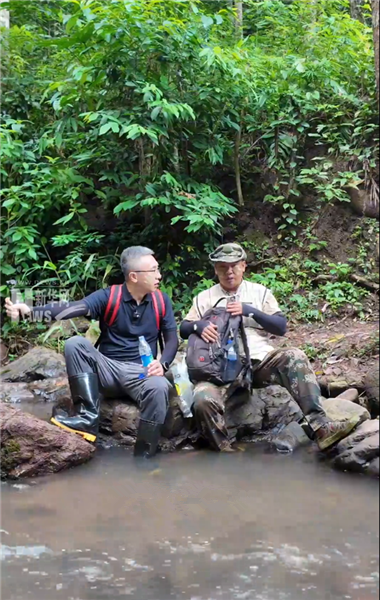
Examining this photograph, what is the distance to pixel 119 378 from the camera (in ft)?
8.47

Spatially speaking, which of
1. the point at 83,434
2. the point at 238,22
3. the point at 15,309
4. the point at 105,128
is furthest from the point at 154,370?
the point at 238,22

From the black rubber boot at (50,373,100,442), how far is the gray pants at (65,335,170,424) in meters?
0.04

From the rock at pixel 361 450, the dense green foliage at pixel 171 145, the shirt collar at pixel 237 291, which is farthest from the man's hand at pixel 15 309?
the rock at pixel 361 450

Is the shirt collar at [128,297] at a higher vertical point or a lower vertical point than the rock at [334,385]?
higher

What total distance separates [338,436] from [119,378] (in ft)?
5.18

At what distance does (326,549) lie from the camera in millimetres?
942

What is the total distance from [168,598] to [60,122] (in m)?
1.95

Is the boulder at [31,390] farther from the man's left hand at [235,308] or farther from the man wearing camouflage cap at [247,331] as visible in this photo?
the man's left hand at [235,308]

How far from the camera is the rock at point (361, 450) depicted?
0.88m

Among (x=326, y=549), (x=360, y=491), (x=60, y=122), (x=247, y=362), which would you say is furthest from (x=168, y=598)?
(x=60, y=122)

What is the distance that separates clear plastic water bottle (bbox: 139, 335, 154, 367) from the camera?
2.35 metres

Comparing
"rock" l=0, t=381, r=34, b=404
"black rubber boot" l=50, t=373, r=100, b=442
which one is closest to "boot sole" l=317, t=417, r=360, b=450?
"black rubber boot" l=50, t=373, r=100, b=442

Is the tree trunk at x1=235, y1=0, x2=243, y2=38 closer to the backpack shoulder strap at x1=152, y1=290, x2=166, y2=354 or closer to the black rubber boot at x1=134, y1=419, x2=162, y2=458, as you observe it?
the backpack shoulder strap at x1=152, y1=290, x2=166, y2=354

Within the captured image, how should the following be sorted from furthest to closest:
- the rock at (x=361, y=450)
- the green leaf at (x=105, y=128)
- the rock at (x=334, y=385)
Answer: the green leaf at (x=105, y=128) → the rock at (x=334, y=385) → the rock at (x=361, y=450)
